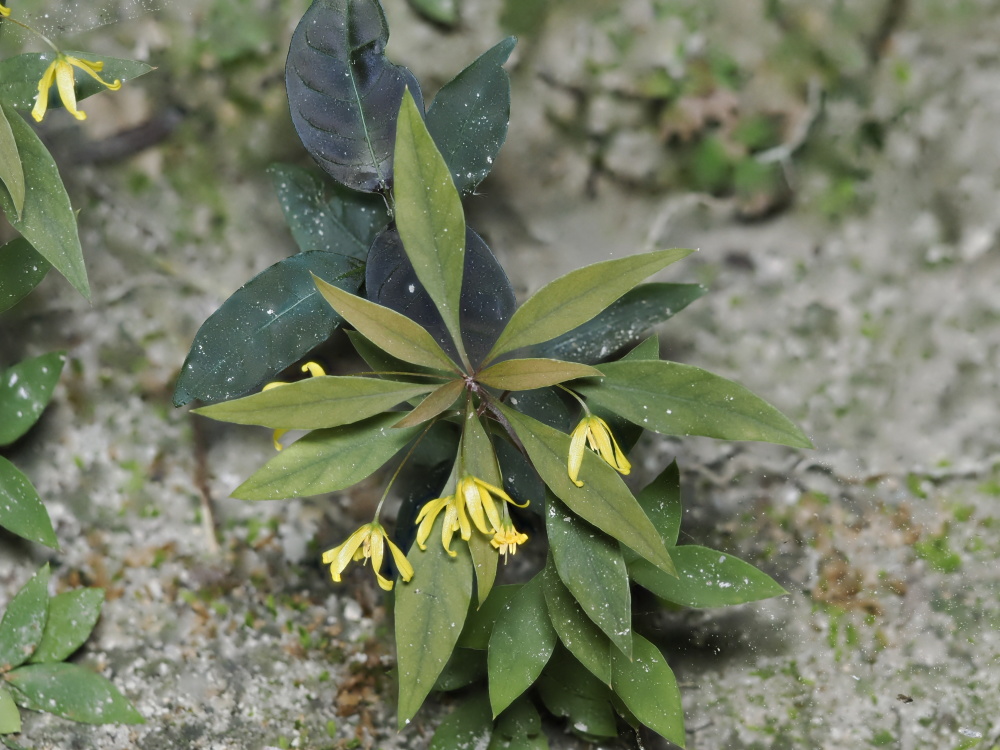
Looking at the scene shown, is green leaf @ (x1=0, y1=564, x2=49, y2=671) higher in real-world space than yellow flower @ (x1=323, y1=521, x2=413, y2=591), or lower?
lower

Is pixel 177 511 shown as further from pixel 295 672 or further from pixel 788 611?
pixel 788 611

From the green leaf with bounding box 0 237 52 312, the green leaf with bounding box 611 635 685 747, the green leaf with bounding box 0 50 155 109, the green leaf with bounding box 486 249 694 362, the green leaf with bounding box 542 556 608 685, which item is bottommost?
the green leaf with bounding box 611 635 685 747

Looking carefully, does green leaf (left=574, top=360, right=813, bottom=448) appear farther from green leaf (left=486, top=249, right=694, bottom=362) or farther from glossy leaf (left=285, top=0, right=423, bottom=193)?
glossy leaf (left=285, top=0, right=423, bottom=193)

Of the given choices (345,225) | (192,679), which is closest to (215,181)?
(345,225)

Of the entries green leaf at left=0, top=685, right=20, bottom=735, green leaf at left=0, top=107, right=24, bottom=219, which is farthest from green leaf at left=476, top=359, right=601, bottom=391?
green leaf at left=0, top=685, right=20, bottom=735

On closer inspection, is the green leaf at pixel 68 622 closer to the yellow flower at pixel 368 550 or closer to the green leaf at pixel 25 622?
the green leaf at pixel 25 622

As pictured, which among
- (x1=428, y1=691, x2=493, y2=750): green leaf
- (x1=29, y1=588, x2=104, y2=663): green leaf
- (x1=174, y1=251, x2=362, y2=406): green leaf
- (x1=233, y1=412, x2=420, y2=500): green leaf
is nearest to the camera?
(x1=233, y1=412, x2=420, y2=500): green leaf

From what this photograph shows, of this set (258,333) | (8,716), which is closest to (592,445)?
(258,333)
